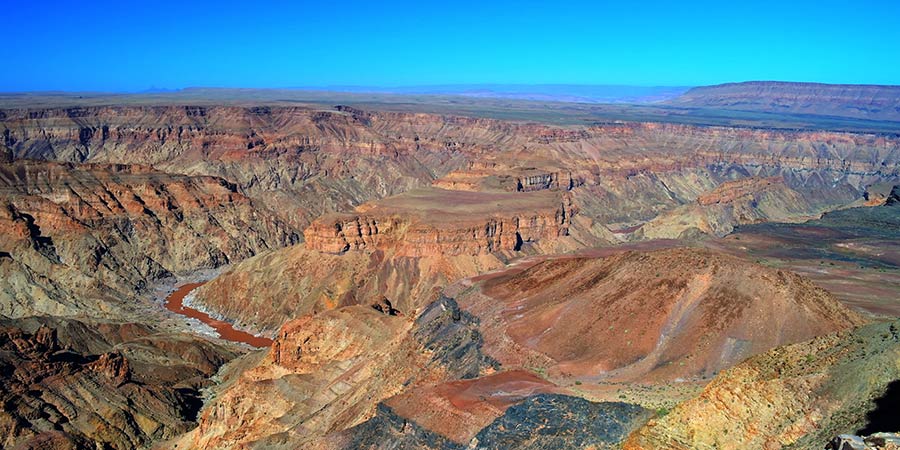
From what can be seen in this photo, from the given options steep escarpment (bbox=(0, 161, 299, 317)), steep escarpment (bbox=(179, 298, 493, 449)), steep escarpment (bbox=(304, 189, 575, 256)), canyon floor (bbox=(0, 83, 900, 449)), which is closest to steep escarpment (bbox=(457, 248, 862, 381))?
canyon floor (bbox=(0, 83, 900, 449))

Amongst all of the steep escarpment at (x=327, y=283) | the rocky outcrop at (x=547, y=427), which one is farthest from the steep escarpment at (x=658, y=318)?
the steep escarpment at (x=327, y=283)

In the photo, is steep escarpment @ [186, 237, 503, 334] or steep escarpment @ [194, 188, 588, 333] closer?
steep escarpment @ [186, 237, 503, 334]

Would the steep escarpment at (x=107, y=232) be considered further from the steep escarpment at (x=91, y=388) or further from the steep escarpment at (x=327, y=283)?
the steep escarpment at (x=91, y=388)

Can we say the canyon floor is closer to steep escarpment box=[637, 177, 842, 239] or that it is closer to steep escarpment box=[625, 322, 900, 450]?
steep escarpment box=[625, 322, 900, 450]

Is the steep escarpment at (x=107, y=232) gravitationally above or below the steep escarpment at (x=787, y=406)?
below

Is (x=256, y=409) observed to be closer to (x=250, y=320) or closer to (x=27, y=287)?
(x=250, y=320)

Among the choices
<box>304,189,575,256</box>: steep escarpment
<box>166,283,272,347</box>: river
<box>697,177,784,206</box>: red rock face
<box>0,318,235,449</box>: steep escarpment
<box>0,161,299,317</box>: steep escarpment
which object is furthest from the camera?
<box>697,177,784,206</box>: red rock face

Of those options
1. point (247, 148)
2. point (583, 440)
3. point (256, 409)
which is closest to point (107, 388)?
point (256, 409)
